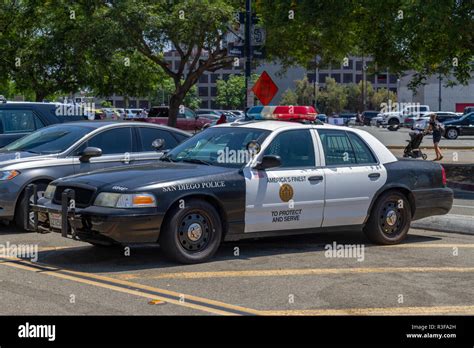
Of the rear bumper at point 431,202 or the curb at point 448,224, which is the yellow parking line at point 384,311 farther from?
the curb at point 448,224

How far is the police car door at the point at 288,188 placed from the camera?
909cm

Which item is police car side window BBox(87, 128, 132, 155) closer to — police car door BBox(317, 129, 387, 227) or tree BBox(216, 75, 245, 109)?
police car door BBox(317, 129, 387, 227)

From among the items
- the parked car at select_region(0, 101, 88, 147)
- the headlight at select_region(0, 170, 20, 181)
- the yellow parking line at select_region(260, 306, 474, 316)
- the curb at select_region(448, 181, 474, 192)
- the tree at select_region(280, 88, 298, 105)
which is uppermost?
the tree at select_region(280, 88, 298, 105)

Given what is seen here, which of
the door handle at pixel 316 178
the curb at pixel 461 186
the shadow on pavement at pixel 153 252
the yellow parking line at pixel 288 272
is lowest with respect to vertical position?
the yellow parking line at pixel 288 272

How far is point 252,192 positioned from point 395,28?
40.6 ft

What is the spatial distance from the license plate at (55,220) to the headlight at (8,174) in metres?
2.28

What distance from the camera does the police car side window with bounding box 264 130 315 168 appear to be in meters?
9.46

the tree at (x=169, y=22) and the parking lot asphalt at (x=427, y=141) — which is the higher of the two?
the tree at (x=169, y=22)

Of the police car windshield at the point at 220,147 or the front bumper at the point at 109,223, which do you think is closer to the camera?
the front bumper at the point at 109,223

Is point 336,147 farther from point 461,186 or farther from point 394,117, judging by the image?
point 394,117

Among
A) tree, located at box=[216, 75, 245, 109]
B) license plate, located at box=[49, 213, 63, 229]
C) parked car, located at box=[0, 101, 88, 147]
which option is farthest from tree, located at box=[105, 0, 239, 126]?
tree, located at box=[216, 75, 245, 109]

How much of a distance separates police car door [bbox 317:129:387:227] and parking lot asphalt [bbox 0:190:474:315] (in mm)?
485

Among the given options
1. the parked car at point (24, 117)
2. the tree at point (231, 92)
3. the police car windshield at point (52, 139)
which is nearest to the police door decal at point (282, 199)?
the police car windshield at point (52, 139)
